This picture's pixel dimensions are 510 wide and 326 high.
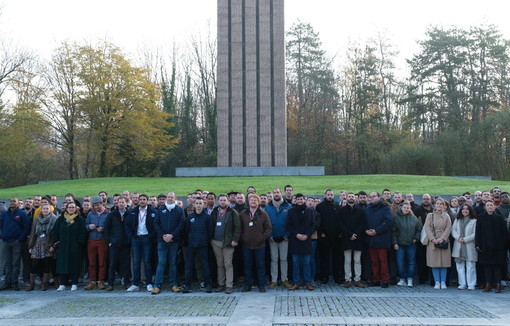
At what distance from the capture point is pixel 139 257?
30.9 feet

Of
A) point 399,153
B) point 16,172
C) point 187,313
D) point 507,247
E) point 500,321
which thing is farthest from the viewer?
point 16,172

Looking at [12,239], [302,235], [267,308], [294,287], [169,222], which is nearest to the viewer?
[267,308]

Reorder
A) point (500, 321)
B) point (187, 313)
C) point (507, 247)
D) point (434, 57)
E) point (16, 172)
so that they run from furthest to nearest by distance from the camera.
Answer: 1. point (434, 57)
2. point (16, 172)
3. point (507, 247)
4. point (187, 313)
5. point (500, 321)

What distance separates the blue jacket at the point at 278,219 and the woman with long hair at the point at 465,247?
323cm

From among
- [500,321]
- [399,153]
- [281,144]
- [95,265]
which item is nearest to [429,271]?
[500,321]

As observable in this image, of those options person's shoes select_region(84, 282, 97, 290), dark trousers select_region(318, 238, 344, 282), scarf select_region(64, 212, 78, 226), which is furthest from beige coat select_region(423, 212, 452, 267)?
scarf select_region(64, 212, 78, 226)

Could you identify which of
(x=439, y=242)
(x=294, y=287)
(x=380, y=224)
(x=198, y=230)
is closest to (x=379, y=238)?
(x=380, y=224)

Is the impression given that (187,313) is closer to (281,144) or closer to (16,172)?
(281,144)

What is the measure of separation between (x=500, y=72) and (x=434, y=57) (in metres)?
4.92

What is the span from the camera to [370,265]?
32.0 feet

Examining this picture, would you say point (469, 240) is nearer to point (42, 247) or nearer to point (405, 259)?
point (405, 259)

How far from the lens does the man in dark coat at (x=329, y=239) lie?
376 inches

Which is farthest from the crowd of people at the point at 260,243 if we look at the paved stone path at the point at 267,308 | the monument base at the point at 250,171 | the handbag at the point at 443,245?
the monument base at the point at 250,171

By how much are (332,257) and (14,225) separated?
6.49 meters
